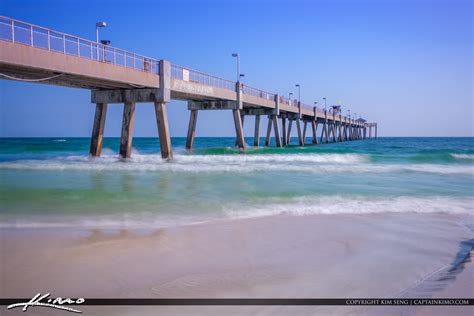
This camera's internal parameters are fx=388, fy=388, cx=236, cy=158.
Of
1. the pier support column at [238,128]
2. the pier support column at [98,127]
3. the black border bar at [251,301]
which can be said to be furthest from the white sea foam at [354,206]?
the pier support column at [238,128]

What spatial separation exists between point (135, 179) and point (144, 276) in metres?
9.81

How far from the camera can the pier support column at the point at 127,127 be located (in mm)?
19750

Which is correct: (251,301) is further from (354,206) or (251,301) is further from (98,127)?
(98,127)

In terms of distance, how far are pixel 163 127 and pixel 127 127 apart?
72.1 inches

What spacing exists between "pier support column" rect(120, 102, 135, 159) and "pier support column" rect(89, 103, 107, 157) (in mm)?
1415

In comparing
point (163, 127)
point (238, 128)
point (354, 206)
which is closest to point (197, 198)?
point (354, 206)

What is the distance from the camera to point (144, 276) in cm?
393

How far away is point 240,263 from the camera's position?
173 inches

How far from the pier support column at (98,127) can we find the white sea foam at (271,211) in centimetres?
1411

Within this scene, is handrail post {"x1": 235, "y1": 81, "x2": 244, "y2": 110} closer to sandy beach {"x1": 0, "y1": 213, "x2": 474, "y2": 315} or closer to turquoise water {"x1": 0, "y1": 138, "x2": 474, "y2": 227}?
turquoise water {"x1": 0, "y1": 138, "x2": 474, "y2": 227}

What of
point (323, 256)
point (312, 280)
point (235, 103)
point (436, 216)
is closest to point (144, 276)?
point (312, 280)

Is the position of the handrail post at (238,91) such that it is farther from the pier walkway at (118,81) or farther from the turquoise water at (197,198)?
the turquoise water at (197,198)

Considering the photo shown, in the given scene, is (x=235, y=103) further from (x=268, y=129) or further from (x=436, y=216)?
(x=436, y=216)
